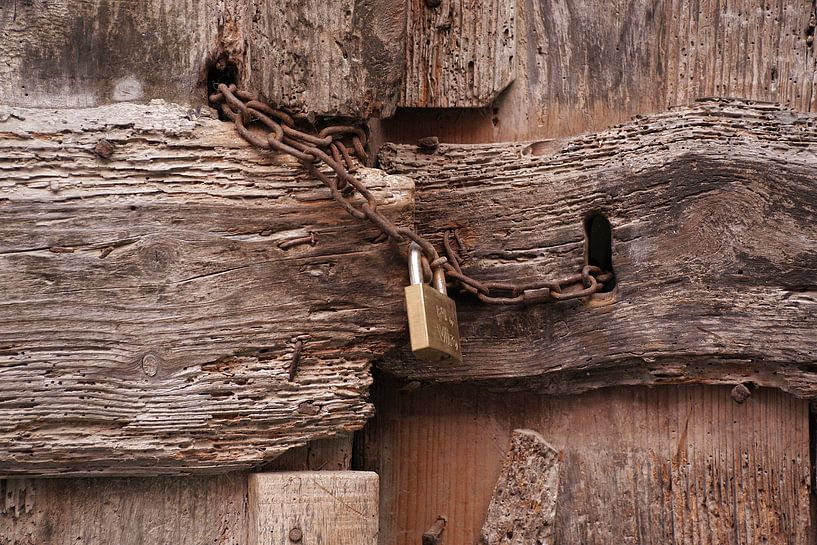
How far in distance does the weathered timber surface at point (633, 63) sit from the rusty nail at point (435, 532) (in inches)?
30.2

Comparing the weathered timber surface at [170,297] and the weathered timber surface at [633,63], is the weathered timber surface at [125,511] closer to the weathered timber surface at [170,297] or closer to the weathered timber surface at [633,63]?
the weathered timber surface at [170,297]

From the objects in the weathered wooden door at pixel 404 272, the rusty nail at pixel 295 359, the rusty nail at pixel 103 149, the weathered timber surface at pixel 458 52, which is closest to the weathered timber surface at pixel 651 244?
the weathered wooden door at pixel 404 272

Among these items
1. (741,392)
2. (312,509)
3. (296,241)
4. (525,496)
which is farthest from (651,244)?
(312,509)

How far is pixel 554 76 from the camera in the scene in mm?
1639

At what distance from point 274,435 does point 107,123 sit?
23.5 inches

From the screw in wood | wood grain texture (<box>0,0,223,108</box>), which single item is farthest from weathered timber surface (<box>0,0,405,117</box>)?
the screw in wood

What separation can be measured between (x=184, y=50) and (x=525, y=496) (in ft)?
3.36

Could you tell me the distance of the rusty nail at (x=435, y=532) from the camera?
161 cm

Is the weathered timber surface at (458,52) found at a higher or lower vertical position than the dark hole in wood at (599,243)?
higher

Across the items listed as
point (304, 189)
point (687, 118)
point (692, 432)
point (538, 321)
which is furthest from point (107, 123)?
point (692, 432)

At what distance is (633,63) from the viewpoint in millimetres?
1604

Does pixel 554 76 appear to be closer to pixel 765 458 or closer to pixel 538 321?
pixel 538 321

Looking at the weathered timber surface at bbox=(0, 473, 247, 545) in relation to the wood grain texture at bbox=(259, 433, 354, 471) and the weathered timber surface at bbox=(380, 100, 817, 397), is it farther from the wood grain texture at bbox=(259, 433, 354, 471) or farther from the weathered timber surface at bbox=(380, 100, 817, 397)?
the weathered timber surface at bbox=(380, 100, 817, 397)

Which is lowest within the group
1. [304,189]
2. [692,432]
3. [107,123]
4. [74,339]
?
[692,432]
